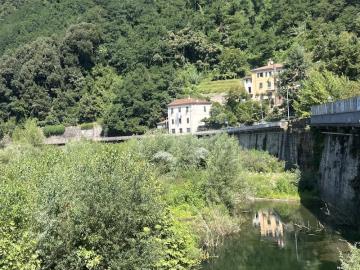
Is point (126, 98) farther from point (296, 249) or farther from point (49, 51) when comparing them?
point (296, 249)

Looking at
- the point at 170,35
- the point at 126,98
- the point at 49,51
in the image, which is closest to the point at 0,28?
the point at 49,51

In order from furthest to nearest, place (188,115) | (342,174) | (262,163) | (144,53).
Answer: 1. (144,53)
2. (188,115)
3. (262,163)
4. (342,174)

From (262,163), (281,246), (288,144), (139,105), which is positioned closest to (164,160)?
(262,163)

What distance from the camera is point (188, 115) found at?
10488 centimetres

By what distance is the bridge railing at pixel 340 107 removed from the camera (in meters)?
36.7

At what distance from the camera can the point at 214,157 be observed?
42906 mm

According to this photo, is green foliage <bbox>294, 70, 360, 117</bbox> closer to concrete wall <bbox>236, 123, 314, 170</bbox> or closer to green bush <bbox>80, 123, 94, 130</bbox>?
concrete wall <bbox>236, 123, 314, 170</bbox>

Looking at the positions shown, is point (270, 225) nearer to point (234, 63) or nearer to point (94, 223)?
point (94, 223)

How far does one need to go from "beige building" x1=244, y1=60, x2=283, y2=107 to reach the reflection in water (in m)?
57.8

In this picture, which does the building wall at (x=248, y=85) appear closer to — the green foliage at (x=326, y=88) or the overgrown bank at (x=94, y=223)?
the green foliage at (x=326, y=88)

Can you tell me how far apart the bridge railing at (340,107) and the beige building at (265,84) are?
49790 mm

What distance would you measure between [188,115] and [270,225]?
63849 millimetres

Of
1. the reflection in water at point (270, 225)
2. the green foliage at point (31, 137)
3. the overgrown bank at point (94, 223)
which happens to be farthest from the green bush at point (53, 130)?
the overgrown bank at point (94, 223)

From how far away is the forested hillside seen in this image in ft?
365
